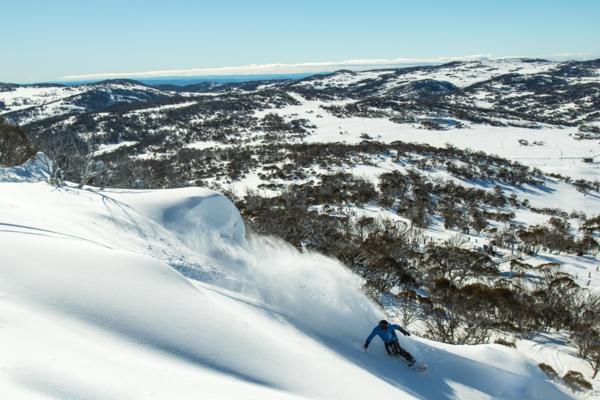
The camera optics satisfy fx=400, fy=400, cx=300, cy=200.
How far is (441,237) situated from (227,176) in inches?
1827

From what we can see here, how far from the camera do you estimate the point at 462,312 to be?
23.8 m

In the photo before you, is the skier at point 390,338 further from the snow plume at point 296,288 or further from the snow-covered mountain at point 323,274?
the snow plume at point 296,288

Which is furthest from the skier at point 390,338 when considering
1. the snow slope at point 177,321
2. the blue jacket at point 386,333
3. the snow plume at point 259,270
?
the snow plume at point 259,270

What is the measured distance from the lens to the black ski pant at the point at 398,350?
11.6 m

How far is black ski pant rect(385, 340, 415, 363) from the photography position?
Result: 11.6 m

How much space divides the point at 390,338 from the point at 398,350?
0.48 m

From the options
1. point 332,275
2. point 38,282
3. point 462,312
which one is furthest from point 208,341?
point 462,312

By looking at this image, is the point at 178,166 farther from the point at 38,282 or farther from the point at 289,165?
the point at 38,282

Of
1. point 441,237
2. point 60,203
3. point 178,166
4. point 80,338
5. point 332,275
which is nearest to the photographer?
point 80,338

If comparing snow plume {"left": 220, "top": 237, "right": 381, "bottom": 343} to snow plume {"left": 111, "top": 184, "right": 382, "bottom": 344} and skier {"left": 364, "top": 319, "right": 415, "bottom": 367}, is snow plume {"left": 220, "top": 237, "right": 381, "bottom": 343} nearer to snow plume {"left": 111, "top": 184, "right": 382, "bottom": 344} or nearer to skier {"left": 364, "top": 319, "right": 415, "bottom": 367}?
snow plume {"left": 111, "top": 184, "right": 382, "bottom": 344}

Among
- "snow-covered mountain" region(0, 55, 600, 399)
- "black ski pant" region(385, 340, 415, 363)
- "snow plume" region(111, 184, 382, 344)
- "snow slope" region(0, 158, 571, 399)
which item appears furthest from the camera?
"snow plume" region(111, 184, 382, 344)

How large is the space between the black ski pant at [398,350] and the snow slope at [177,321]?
0.36 m

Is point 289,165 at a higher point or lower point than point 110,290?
lower

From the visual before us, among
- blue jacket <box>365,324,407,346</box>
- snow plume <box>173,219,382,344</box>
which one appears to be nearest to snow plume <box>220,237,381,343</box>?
snow plume <box>173,219,382,344</box>
